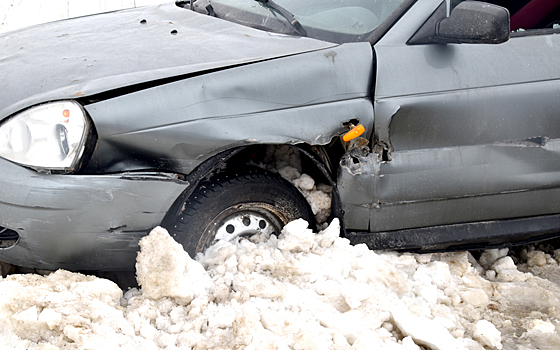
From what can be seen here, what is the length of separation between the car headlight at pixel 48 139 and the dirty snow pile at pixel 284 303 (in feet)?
1.46

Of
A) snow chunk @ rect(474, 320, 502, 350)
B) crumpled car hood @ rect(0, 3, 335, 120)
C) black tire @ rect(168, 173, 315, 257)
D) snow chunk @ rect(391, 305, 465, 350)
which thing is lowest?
snow chunk @ rect(474, 320, 502, 350)

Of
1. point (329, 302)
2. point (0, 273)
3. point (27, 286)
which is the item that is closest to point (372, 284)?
point (329, 302)

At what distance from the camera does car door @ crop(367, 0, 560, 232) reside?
2.31 metres

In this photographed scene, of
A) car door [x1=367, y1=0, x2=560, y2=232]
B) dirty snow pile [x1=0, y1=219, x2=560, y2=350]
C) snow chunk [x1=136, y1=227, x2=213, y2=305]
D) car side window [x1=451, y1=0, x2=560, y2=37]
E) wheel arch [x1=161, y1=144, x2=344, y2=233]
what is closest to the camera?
dirty snow pile [x1=0, y1=219, x2=560, y2=350]

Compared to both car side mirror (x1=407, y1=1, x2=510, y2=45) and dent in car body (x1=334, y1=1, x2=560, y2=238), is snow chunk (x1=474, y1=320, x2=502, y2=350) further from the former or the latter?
car side mirror (x1=407, y1=1, x2=510, y2=45)

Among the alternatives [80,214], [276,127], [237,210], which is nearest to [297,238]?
[237,210]

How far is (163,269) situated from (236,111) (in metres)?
0.71

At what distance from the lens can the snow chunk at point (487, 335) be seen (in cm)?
203

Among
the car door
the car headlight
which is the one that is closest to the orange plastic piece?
the car door

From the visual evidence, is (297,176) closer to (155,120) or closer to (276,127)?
(276,127)

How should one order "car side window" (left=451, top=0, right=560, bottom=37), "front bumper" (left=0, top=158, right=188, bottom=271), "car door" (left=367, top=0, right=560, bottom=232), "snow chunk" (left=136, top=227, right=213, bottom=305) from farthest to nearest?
"car side window" (left=451, top=0, right=560, bottom=37) → "car door" (left=367, top=0, right=560, bottom=232) → "snow chunk" (left=136, top=227, right=213, bottom=305) → "front bumper" (left=0, top=158, right=188, bottom=271)

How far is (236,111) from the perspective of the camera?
206 centimetres

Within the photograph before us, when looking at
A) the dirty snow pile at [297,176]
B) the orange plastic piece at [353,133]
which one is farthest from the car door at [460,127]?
the dirty snow pile at [297,176]

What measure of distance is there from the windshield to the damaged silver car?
1cm
